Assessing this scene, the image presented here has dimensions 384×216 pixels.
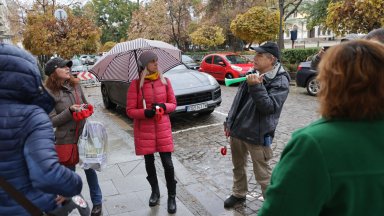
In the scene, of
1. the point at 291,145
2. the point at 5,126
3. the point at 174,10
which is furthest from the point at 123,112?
the point at 174,10

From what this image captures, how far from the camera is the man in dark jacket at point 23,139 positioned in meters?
1.68

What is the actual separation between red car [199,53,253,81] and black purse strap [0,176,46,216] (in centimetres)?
1274

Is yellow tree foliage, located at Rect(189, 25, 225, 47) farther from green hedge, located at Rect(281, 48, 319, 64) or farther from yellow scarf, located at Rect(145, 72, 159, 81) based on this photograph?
yellow scarf, located at Rect(145, 72, 159, 81)

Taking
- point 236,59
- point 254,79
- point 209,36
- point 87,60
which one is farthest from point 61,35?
point 87,60

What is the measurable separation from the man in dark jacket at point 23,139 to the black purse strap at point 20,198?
2 cm

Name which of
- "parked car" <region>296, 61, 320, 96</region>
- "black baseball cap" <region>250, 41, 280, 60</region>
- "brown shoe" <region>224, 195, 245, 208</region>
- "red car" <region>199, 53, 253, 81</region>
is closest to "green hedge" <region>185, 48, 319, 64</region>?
"red car" <region>199, 53, 253, 81</region>

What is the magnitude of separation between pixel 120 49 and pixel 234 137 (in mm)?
1793

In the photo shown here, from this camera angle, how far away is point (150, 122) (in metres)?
3.72

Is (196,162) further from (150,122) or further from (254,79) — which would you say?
(254,79)

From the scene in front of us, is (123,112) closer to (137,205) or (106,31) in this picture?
(137,205)

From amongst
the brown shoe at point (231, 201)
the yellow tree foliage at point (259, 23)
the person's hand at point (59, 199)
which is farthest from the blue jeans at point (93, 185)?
the yellow tree foliage at point (259, 23)

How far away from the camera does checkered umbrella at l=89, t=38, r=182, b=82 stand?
4230mm

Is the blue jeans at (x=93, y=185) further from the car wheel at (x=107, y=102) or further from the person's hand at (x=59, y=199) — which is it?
the car wheel at (x=107, y=102)

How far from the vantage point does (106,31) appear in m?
57.6
